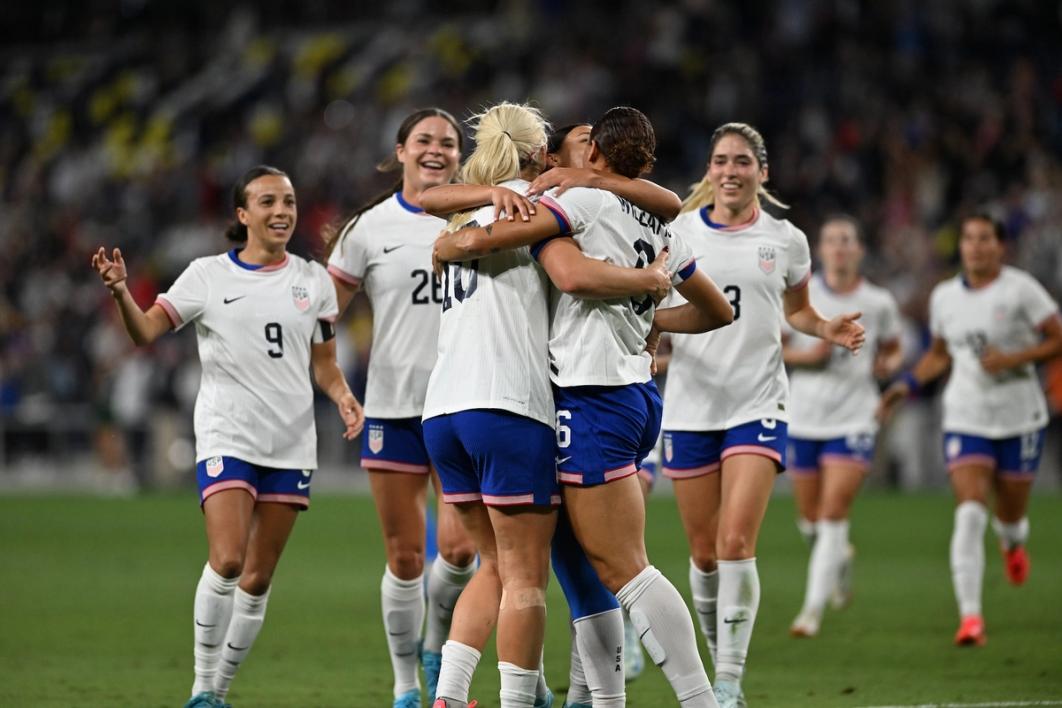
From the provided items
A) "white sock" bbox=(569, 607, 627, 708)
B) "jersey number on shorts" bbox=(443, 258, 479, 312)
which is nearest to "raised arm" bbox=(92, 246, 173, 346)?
"jersey number on shorts" bbox=(443, 258, 479, 312)

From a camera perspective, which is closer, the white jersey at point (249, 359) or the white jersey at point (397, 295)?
the white jersey at point (249, 359)

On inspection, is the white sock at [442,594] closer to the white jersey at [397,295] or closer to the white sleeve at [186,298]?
the white jersey at [397,295]

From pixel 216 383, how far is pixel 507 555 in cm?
229

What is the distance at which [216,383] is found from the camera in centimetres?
780

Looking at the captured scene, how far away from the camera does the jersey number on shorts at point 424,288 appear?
27.0 feet

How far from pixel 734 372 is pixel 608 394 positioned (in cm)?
210

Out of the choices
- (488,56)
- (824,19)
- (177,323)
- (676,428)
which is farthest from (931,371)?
(488,56)

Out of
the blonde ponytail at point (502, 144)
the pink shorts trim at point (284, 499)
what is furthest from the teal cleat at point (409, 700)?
the blonde ponytail at point (502, 144)

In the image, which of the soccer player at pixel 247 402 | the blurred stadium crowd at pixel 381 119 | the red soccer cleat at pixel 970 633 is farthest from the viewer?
the blurred stadium crowd at pixel 381 119

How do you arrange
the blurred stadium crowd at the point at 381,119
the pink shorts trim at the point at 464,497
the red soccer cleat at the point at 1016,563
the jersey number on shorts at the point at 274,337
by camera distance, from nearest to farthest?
the pink shorts trim at the point at 464,497 < the jersey number on shorts at the point at 274,337 < the red soccer cleat at the point at 1016,563 < the blurred stadium crowd at the point at 381,119

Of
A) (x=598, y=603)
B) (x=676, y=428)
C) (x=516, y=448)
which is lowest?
(x=598, y=603)

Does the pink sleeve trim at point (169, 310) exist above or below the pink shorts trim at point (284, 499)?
above

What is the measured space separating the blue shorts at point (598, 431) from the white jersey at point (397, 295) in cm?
207

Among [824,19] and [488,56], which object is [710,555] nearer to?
[824,19]
